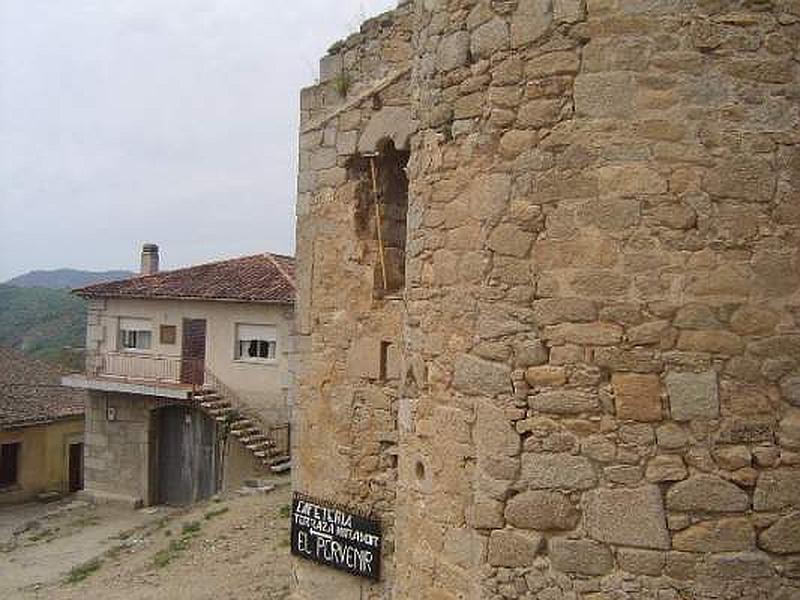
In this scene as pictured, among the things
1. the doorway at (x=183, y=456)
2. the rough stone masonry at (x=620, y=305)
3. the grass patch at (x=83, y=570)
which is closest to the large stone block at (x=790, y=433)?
the rough stone masonry at (x=620, y=305)

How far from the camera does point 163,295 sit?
713 inches

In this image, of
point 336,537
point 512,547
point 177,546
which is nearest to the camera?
point 512,547

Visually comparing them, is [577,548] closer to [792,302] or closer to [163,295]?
[792,302]

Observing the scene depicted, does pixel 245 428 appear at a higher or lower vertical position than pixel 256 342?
lower

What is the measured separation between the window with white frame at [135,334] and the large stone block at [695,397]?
16.7 metres

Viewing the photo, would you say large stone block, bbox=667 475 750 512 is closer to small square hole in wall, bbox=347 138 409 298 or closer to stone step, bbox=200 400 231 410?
small square hole in wall, bbox=347 138 409 298

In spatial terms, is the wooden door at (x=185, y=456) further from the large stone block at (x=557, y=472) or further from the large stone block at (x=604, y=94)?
the large stone block at (x=604, y=94)

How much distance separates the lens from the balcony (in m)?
17.6

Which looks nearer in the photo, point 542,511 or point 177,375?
→ point 542,511

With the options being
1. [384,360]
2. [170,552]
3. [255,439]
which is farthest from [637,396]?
[255,439]

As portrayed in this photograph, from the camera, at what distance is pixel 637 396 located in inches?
123

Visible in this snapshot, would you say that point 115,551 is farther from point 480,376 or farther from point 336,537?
point 480,376

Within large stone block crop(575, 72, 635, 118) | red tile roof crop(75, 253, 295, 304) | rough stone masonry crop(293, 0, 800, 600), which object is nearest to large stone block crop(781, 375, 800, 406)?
rough stone masonry crop(293, 0, 800, 600)

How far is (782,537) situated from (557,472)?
81cm
